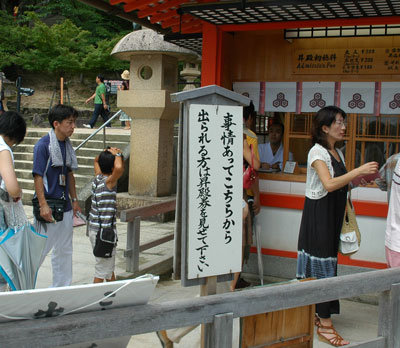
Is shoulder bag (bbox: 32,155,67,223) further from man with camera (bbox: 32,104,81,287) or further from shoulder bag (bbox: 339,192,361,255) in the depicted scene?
shoulder bag (bbox: 339,192,361,255)

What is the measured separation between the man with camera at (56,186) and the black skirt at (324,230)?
237 centimetres

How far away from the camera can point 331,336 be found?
4.63 metres

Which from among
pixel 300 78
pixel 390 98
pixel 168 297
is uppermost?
pixel 300 78

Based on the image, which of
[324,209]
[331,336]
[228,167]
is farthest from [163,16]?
[331,336]

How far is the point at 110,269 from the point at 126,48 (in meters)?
5.87

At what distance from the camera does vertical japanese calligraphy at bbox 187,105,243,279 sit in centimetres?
297

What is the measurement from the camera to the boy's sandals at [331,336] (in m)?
4.58

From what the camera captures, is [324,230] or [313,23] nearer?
[324,230]

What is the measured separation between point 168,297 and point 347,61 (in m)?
3.63

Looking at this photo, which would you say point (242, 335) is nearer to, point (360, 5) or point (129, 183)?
point (360, 5)

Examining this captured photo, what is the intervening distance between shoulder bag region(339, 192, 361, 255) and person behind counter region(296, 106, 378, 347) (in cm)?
4

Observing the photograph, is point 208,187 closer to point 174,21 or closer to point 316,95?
point 316,95

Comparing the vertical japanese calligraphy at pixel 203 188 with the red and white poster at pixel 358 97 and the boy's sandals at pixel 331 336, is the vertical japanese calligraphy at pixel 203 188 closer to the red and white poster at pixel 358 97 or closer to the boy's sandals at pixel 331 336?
the boy's sandals at pixel 331 336

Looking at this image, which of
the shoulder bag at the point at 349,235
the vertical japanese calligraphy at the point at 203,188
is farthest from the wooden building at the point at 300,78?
the vertical japanese calligraphy at the point at 203,188
